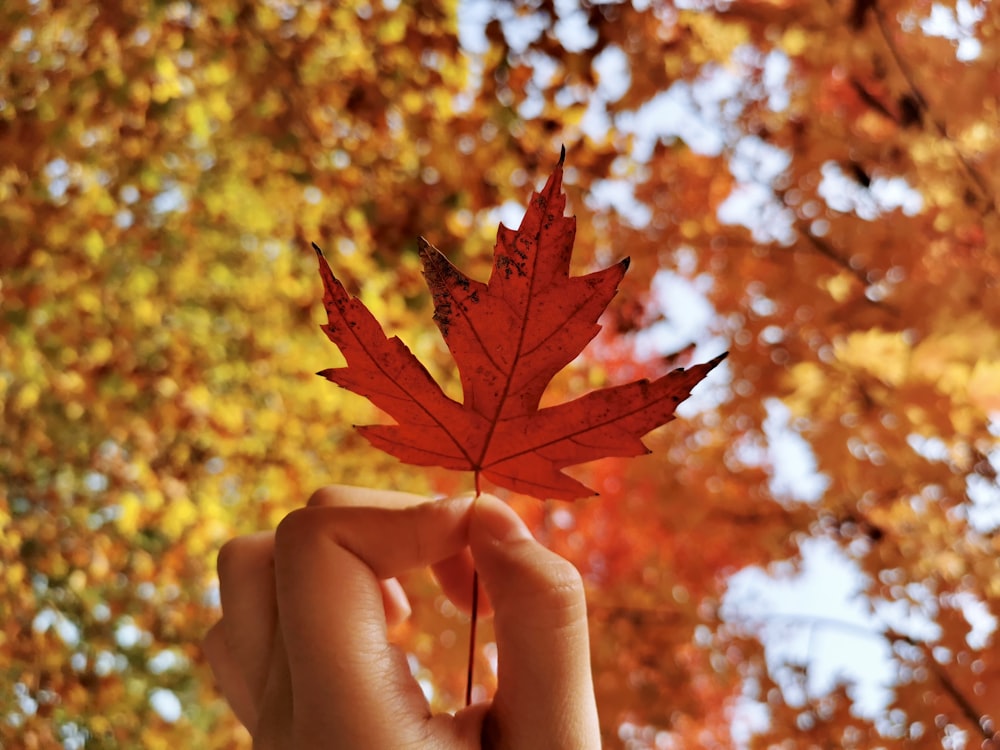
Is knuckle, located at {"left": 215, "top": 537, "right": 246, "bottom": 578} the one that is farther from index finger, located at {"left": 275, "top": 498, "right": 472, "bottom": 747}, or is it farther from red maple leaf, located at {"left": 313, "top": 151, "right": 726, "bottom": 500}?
red maple leaf, located at {"left": 313, "top": 151, "right": 726, "bottom": 500}

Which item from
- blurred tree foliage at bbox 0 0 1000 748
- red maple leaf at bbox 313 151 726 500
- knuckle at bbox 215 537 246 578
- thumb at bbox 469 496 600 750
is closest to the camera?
red maple leaf at bbox 313 151 726 500

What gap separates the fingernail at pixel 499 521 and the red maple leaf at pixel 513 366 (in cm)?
8

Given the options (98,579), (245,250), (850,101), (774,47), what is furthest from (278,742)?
(245,250)

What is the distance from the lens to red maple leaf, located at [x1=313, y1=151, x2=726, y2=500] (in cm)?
64

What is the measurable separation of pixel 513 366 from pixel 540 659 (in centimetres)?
30

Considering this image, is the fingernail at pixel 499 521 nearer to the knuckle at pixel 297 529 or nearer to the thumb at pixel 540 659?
the thumb at pixel 540 659

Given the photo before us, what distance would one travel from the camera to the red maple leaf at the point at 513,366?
64cm

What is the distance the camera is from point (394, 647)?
789 mm

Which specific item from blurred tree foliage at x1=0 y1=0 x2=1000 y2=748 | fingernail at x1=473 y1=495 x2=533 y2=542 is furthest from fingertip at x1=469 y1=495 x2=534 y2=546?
blurred tree foliage at x1=0 y1=0 x2=1000 y2=748

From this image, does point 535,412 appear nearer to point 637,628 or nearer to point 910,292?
point 910,292

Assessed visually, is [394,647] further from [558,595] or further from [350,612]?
[558,595]

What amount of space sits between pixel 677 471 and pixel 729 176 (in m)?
1.18

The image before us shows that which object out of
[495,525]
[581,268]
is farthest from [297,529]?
[581,268]

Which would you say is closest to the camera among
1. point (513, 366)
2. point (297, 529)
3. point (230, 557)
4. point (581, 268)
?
point (513, 366)
